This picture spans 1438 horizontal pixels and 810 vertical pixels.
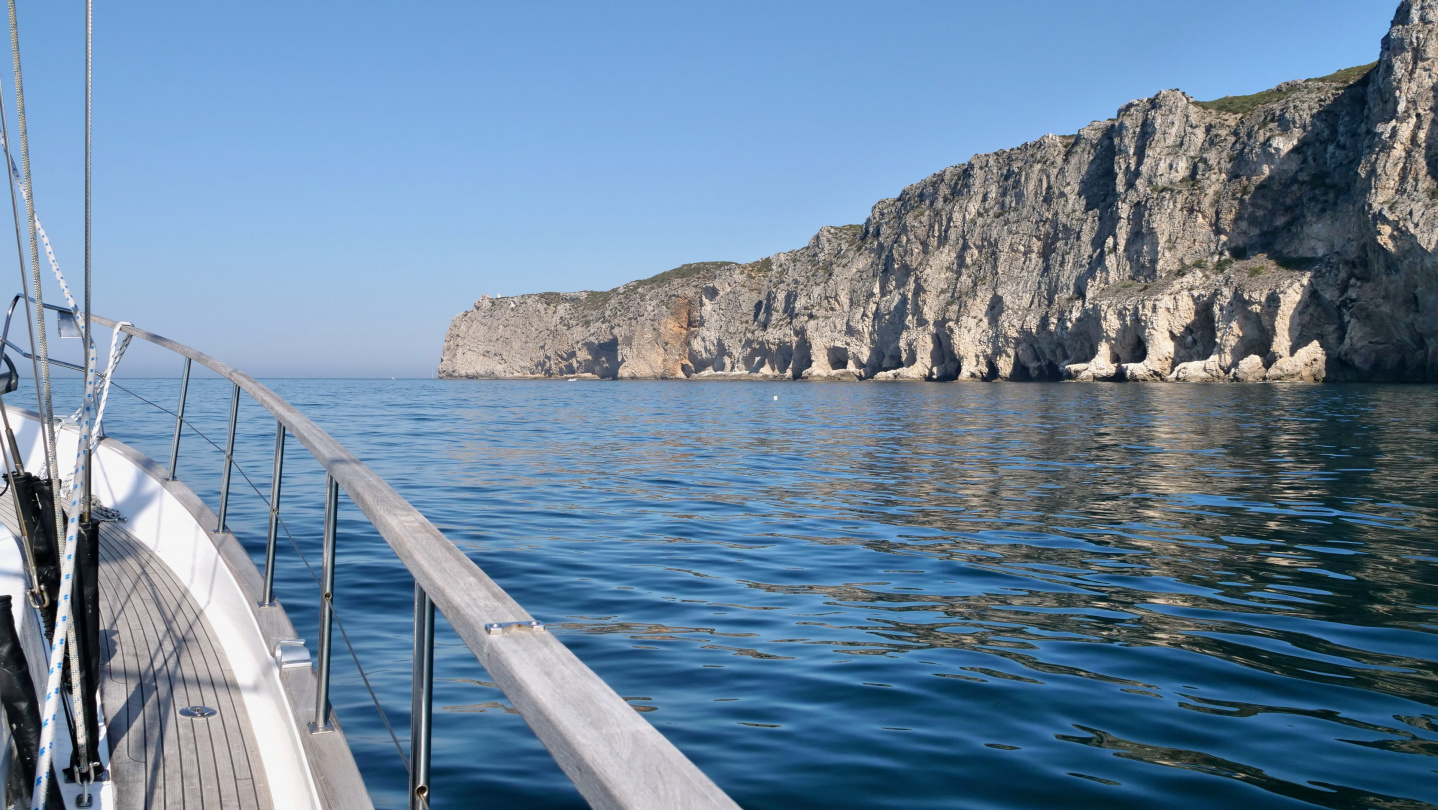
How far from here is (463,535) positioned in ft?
28.3

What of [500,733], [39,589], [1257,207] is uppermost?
[1257,207]

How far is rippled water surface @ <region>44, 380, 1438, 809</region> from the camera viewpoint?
3695 millimetres

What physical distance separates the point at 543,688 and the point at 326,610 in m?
1.39

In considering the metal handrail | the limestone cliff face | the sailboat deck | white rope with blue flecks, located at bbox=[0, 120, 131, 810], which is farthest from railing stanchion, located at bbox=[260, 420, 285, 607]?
the limestone cliff face

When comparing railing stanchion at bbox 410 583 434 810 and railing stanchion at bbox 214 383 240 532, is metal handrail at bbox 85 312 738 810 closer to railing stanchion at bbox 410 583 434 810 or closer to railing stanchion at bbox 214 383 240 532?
railing stanchion at bbox 410 583 434 810

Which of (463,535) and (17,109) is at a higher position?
(17,109)

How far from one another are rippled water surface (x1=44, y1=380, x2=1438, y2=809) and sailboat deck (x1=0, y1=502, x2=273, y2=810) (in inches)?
35.2

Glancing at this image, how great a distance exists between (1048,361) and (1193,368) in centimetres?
1584

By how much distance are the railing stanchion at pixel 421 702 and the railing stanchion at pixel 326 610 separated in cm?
74

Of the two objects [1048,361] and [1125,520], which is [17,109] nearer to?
[1125,520]

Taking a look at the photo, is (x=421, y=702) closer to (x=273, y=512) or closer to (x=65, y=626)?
(x=65, y=626)

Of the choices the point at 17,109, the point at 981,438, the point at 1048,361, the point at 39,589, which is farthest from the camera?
the point at 1048,361

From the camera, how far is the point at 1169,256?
6366cm

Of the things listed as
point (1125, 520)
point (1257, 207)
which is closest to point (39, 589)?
point (1125, 520)
